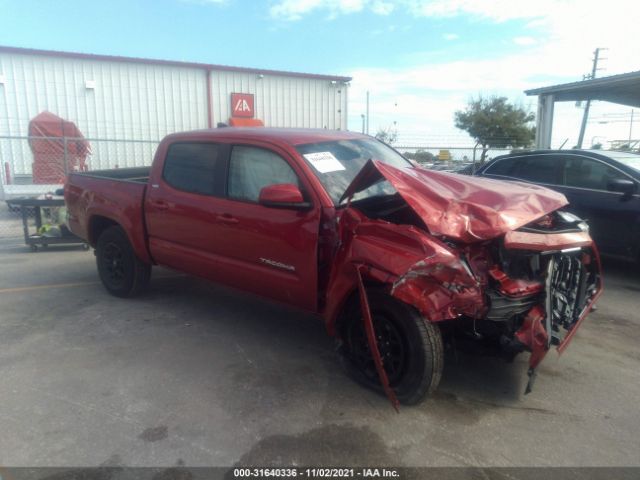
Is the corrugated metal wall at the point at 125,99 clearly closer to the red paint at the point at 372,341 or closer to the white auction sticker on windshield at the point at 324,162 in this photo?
the white auction sticker on windshield at the point at 324,162

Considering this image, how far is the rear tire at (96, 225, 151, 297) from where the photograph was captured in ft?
18.2

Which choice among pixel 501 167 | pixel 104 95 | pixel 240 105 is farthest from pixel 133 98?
pixel 501 167

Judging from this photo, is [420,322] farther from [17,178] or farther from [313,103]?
[313,103]

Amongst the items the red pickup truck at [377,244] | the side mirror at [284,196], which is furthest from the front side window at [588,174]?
the side mirror at [284,196]

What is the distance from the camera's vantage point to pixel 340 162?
421cm

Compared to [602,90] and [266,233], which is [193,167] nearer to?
[266,233]

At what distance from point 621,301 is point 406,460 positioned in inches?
158

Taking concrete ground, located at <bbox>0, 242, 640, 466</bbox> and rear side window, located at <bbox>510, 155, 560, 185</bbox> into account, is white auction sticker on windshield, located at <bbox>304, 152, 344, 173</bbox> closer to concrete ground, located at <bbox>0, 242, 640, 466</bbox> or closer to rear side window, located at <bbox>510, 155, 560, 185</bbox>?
concrete ground, located at <bbox>0, 242, 640, 466</bbox>

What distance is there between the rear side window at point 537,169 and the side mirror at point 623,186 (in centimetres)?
94

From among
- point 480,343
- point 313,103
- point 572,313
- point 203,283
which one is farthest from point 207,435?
point 313,103

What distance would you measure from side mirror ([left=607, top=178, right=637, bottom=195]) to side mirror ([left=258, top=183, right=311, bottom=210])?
4329 mm

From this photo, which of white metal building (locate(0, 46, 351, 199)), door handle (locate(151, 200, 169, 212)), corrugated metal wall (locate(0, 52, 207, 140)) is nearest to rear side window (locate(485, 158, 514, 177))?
door handle (locate(151, 200, 169, 212))

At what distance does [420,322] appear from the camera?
10.4 ft

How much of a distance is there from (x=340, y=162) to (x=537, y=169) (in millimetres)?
4247
